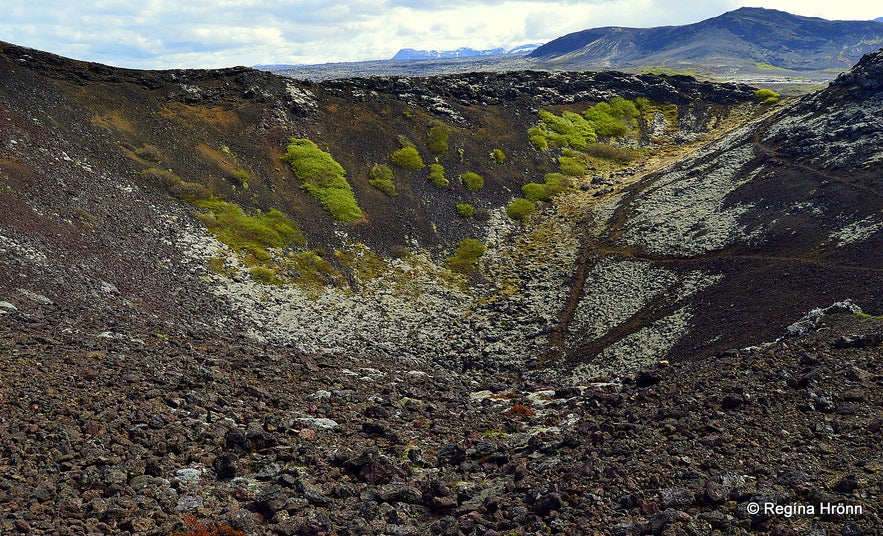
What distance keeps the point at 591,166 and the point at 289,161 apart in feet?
140

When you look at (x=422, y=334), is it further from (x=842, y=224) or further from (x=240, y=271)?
(x=842, y=224)

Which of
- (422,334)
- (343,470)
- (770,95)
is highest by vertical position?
(770,95)

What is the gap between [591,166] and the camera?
81.8 metres

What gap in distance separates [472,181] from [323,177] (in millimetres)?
18203

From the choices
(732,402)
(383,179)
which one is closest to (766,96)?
(383,179)

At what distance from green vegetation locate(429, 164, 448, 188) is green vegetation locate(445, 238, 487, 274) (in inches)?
409

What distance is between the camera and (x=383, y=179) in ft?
213

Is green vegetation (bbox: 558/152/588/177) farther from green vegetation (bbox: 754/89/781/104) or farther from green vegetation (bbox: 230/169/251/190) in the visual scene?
green vegetation (bbox: 230/169/251/190)

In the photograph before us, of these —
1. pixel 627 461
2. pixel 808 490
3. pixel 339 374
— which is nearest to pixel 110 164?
pixel 339 374

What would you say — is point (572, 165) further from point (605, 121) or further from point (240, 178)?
point (240, 178)

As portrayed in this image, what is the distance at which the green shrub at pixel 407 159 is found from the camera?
68.5m

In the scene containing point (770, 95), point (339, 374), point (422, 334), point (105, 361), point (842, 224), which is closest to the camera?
point (105, 361)

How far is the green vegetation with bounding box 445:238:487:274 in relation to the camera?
55281mm

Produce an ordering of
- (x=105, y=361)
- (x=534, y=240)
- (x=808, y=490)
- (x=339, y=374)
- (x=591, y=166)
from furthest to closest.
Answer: (x=591, y=166) < (x=534, y=240) < (x=339, y=374) < (x=105, y=361) < (x=808, y=490)
